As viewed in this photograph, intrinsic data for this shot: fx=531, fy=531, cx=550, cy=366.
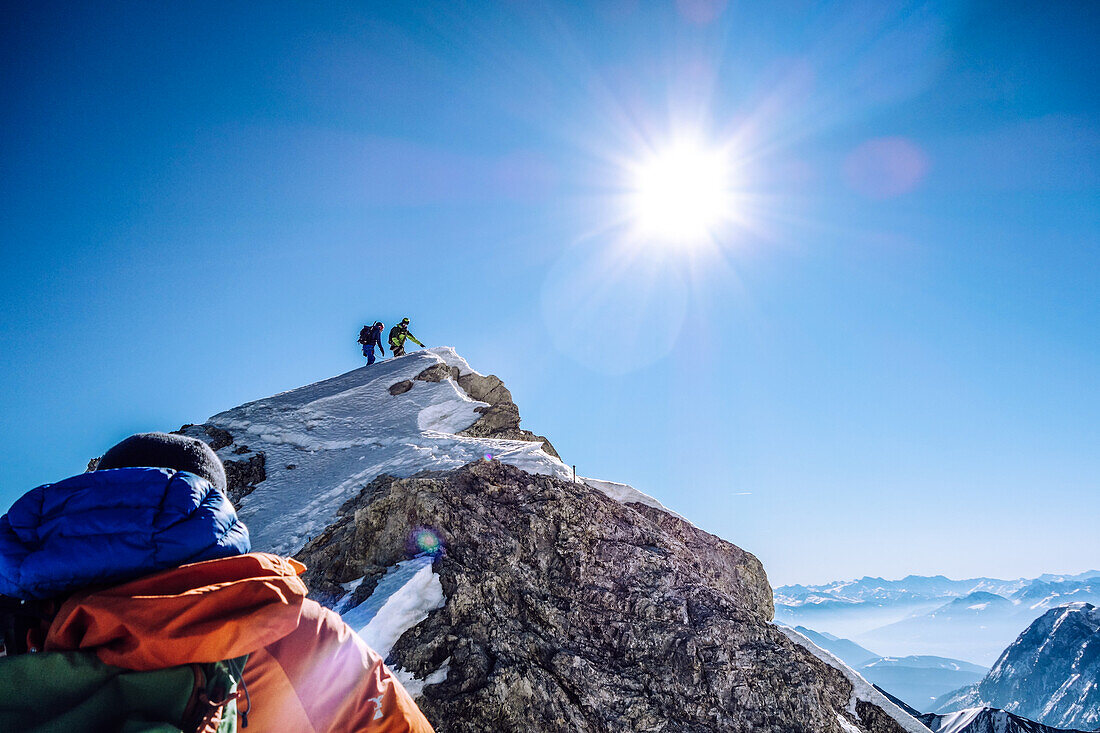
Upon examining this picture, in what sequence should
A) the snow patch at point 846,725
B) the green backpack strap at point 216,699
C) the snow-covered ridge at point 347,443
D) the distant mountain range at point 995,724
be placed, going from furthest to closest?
the distant mountain range at point 995,724 → the snow-covered ridge at point 347,443 → the snow patch at point 846,725 → the green backpack strap at point 216,699

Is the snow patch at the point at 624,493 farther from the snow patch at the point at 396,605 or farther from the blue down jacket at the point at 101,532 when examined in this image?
the blue down jacket at the point at 101,532

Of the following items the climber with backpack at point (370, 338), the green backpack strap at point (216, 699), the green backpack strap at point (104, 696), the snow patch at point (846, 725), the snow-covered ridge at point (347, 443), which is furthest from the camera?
the climber with backpack at point (370, 338)

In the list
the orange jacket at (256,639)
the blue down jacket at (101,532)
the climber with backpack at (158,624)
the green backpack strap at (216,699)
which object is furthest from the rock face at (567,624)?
the blue down jacket at (101,532)

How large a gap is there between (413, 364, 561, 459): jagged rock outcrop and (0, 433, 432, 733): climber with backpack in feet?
65.4

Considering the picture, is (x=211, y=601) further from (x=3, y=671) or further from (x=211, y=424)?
(x=211, y=424)

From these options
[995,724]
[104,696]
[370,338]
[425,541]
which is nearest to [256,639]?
[104,696]

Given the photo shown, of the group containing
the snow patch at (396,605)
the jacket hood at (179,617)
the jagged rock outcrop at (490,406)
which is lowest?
the snow patch at (396,605)

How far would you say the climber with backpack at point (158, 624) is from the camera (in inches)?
73.1

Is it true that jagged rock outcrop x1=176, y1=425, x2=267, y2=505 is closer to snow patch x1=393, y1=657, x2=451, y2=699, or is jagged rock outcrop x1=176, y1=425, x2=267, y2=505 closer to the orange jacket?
snow patch x1=393, y1=657, x2=451, y2=699

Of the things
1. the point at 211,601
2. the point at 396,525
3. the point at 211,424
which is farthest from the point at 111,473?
the point at 211,424

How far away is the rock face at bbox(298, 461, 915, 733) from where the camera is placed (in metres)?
9.45

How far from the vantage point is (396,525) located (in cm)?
1282

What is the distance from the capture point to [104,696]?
6.06ft

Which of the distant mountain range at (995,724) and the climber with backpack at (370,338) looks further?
the climber with backpack at (370,338)
